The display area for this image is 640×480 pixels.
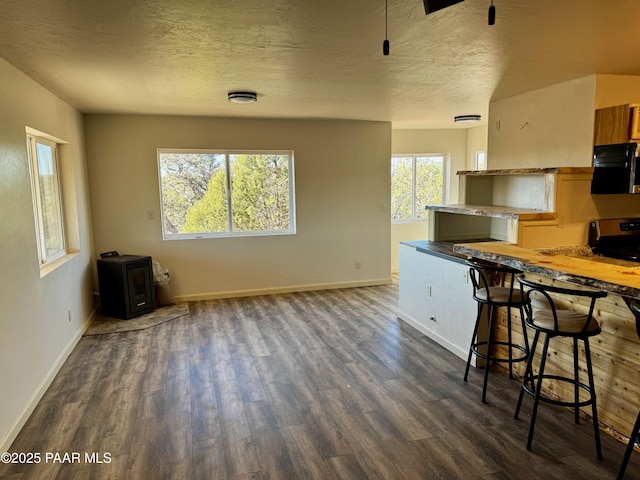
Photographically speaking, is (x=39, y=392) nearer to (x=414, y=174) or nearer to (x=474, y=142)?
(x=414, y=174)

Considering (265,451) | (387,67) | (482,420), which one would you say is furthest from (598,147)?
(265,451)

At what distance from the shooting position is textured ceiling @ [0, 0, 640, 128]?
206cm

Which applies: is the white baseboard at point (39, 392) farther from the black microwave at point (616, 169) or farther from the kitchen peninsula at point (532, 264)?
the black microwave at point (616, 169)

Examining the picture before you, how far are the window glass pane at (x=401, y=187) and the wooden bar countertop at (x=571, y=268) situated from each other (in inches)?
175

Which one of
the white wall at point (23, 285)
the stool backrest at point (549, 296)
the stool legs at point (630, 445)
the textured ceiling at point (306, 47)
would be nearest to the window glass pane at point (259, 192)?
the textured ceiling at point (306, 47)

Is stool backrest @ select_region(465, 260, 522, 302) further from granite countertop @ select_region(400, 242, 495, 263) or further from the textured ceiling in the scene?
the textured ceiling

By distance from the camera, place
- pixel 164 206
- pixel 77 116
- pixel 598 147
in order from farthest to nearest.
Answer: pixel 164 206, pixel 77 116, pixel 598 147

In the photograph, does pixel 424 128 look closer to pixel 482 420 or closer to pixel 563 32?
pixel 563 32

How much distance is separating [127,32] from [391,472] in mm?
2732

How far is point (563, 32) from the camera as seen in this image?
8.02 feet

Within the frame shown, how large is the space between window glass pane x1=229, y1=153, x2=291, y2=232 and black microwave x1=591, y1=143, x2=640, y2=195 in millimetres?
3647

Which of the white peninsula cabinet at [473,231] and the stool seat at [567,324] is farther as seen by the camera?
the white peninsula cabinet at [473,231]

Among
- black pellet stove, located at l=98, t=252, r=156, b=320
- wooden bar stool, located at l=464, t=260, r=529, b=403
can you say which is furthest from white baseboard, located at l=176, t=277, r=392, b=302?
wooden bar stool, located at l=464, t=260, r=529, b=403

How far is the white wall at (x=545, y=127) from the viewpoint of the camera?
359 cm
